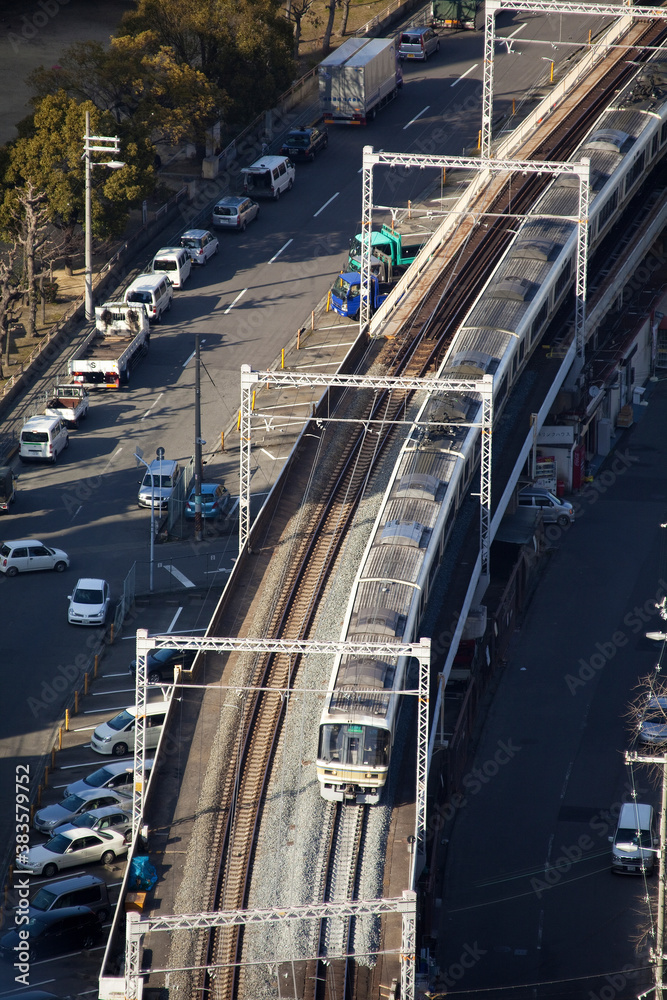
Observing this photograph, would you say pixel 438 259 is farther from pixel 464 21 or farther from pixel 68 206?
pixel 464 21

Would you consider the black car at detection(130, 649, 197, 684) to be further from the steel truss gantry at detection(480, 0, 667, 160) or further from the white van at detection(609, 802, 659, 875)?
the steel truss gantry at detection(480, 0, 667, 160)

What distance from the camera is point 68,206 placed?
8481cm

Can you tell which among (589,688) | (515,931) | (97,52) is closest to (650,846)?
(515,931)

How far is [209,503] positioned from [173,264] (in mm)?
19994

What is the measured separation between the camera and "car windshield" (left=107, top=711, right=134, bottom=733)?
56.7 meters

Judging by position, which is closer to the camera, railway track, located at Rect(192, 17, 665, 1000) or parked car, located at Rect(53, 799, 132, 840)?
railway track, located at Rect(192, 17, 665, 1000)

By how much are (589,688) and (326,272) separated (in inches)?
1329

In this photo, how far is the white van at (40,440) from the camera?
239 feet

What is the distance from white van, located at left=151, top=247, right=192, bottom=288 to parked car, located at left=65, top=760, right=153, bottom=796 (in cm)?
3681

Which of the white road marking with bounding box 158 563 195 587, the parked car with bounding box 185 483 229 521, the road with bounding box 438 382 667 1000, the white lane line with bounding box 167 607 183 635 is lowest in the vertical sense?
the road with bounding box 438 382 667 1000

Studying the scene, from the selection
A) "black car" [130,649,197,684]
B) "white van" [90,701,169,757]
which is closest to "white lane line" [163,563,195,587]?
"black car" [130,649,197,684]

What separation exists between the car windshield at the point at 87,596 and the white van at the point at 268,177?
120 ft

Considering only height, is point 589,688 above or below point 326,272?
below

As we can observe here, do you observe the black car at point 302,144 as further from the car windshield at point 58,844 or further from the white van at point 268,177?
the car windshield at point 58,844
